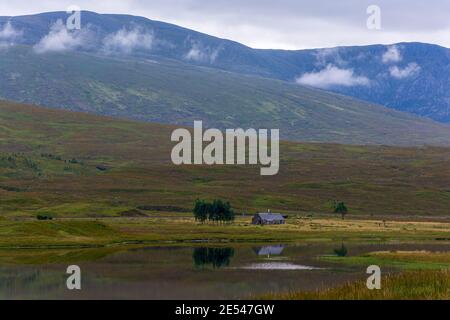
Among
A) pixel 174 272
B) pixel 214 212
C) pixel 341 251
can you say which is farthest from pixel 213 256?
pixel 214 212

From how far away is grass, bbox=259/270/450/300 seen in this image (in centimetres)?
4016

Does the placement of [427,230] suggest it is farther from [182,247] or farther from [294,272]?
[294,272]

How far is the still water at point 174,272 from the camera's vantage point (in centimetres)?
5506

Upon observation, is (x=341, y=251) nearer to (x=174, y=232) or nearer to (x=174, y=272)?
(x=174, y=272)

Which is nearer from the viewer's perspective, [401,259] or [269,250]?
[401,259]

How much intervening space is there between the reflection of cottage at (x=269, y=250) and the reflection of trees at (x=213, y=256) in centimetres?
309

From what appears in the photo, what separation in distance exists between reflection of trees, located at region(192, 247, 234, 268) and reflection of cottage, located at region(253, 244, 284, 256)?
10.1ft

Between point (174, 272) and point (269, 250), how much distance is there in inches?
1059

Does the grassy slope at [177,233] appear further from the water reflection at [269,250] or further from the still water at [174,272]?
the water reflection at [269,250]

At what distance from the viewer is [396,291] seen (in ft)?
139

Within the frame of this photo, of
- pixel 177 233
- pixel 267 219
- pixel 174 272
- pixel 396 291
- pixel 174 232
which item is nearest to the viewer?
pixel 396 291

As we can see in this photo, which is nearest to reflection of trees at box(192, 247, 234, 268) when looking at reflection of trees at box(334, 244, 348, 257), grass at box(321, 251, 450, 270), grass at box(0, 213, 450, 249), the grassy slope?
grass at box(321, 251, 450, 270)

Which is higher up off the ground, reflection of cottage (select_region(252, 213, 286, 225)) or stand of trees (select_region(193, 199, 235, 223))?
stand of trees (select_region(193, 199, 235, 223))

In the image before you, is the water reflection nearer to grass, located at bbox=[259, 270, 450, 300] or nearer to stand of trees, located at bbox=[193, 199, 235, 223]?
stand of trees, located at bbox=[193, 199, 235, 223]
